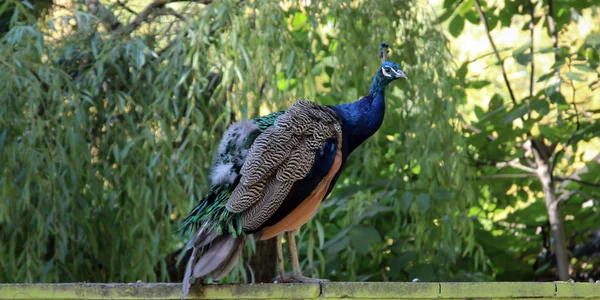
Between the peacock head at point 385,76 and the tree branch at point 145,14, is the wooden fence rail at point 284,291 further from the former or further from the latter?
the tree branch at point 145,14

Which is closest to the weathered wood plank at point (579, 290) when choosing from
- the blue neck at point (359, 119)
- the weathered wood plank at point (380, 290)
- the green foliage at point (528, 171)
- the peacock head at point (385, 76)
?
the weathered wood plank at point (380, 290)

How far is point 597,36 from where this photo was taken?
4523 mm

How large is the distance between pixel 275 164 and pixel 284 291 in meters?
0.40

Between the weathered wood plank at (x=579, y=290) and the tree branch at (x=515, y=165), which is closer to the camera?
the weathered wood plank at (x=579, y=290)

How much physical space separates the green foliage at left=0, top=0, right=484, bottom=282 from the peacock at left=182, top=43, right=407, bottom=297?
91 centimetres

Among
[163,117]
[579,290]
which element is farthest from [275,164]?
[163,117]

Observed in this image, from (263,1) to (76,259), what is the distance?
137 centimetres

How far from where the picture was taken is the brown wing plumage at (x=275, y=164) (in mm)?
2674

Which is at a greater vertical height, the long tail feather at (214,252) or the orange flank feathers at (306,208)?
the orange flank feathers at (306,208)

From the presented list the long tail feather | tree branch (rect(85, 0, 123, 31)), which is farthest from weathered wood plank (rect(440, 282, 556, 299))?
tree branch (rect(85, 0, 123, 31))

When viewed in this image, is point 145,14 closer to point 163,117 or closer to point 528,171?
point 163,117

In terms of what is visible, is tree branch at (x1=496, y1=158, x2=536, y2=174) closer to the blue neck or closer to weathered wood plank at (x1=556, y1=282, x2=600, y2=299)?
the blue neck

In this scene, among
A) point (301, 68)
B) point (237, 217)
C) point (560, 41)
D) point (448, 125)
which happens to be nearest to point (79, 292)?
point (237, 217)

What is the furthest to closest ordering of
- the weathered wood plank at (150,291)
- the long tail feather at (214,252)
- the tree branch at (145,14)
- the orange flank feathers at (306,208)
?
the tree branch at (145,14) < the orange flank feathers at (306,208) < the long tail feather at (214,252) < the weathered wood plank at (150,291)
